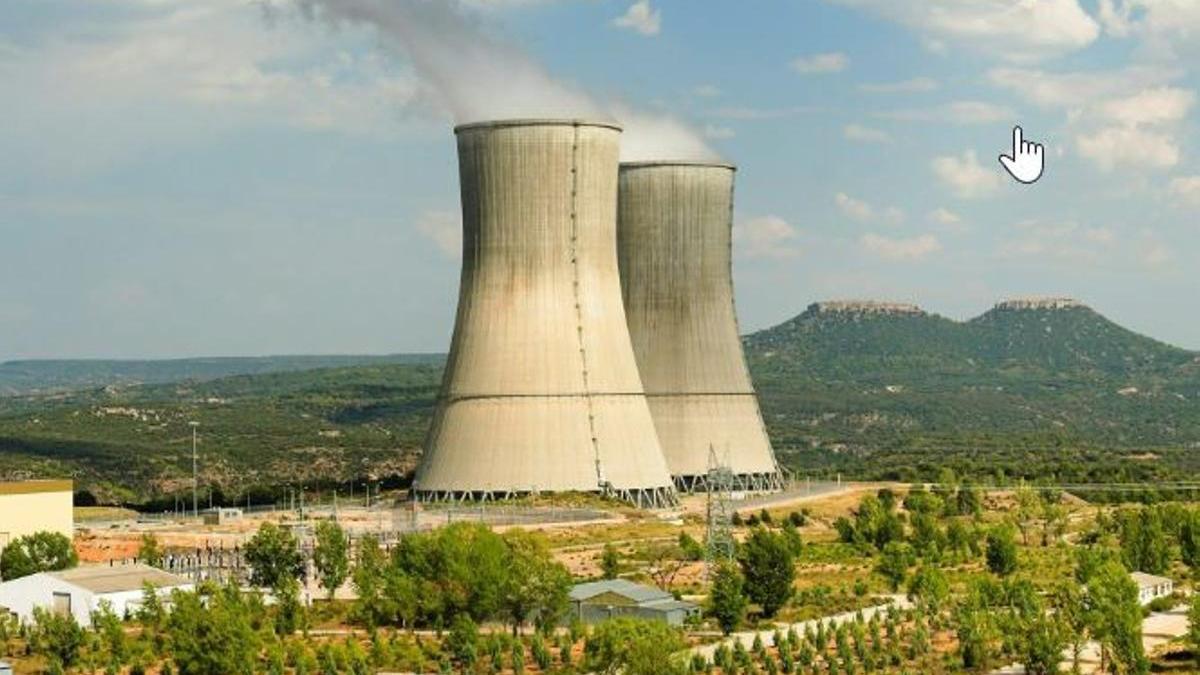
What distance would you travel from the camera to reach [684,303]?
59.8m

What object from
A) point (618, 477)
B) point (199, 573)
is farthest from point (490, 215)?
point (199, 573)

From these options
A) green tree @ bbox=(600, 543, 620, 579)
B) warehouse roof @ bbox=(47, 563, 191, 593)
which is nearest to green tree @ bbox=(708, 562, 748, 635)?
green tree @ bbox=(600, 543, 620, 579)

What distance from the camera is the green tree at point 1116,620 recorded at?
32.8m

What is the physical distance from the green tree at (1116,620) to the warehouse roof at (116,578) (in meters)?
16.2

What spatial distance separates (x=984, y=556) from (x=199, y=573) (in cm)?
1846

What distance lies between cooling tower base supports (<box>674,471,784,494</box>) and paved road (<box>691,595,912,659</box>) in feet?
60.2

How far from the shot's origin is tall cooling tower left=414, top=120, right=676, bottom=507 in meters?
51.4

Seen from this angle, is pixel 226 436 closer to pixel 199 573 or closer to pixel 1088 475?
pixel 1088 475

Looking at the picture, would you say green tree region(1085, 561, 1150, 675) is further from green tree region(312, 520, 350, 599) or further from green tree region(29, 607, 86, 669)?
green tree region(29, 607, 86, 669)

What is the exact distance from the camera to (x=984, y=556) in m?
52.3

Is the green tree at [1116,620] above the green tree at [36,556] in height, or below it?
below

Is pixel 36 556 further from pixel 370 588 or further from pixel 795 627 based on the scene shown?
pixel 795 627

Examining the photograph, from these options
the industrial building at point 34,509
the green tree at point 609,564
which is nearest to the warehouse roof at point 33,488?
the industrial building at point 34,509

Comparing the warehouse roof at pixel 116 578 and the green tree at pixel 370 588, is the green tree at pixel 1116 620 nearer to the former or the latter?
the green tree at pixel 370 588
